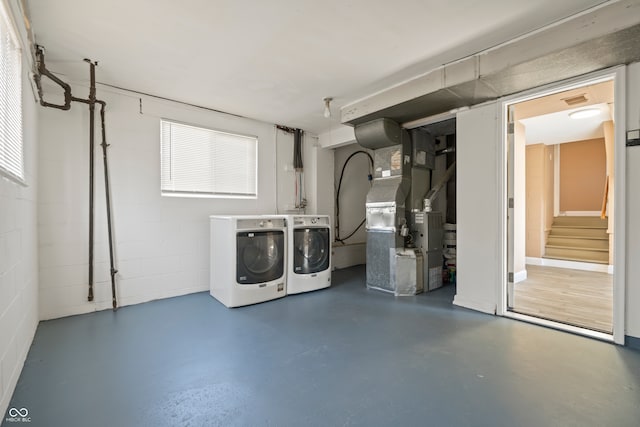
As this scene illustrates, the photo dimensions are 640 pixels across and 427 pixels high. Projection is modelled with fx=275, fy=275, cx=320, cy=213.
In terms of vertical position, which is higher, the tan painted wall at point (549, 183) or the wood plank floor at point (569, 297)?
the tan painted wall at point (549, 183)

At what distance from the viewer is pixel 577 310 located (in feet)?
9.68

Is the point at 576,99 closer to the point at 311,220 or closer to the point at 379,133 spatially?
the point at 379,133

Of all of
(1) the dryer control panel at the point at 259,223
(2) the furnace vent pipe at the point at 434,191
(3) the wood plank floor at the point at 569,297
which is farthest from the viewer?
(2) the furnace vent pipe at the point at 434,191

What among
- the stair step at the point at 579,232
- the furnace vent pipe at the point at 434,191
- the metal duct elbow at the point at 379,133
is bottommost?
the stair step at the point at 579,232

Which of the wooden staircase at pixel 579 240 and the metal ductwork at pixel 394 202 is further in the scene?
the wooden staircase at pixel 579 240

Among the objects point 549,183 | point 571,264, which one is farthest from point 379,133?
point 549,183

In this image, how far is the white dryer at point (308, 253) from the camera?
3.65 m

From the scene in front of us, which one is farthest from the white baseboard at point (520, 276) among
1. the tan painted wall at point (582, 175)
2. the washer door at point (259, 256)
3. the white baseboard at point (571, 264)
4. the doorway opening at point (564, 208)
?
the tan painted wall at point (582, 175)

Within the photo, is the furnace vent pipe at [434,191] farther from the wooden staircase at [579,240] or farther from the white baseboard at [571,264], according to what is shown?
the wooden staircase at [579,240]

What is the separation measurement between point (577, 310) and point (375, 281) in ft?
7.19

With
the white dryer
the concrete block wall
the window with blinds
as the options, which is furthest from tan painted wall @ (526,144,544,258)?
the concrete block wall

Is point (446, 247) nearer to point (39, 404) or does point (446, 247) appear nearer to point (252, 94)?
point (252, 94)

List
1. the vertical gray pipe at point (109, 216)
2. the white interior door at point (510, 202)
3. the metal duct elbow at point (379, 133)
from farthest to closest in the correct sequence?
the metal duct elbow at point (379, 133)
the vertical gray pipe at point (109, 216)
the white interior door at point (510, 202)

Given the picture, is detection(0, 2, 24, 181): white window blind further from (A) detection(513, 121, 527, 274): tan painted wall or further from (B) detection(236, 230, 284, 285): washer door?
(A) detection(513, 121, 527, 274): tan painted wall
